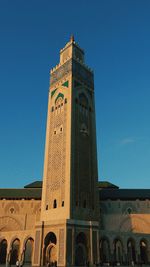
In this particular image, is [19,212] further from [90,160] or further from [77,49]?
[77,49]

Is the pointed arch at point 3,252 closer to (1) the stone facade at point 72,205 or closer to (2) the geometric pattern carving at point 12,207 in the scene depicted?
(1) the stone facade at point 72,205

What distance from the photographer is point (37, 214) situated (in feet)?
129

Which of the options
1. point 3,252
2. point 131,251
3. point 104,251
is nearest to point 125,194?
point 131,251

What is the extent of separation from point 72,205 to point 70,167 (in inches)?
167

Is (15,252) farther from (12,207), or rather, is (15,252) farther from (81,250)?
(81,250)

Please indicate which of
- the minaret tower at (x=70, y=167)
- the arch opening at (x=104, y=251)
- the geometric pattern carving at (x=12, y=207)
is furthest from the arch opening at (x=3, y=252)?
the arch opening at (x=104, y=251)

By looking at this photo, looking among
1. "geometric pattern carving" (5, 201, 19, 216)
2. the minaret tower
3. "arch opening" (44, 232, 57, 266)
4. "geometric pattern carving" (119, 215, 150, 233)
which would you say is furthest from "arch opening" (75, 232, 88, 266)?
"geometric pattern carving" (5, 201, 19, 216)

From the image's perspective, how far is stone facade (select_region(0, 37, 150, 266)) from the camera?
26.5m

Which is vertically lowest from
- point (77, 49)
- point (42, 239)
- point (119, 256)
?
point (119, 256)

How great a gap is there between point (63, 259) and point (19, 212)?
1768 centimetres

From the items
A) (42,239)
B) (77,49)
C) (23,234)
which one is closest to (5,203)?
(23,234)

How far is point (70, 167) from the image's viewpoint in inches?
1139

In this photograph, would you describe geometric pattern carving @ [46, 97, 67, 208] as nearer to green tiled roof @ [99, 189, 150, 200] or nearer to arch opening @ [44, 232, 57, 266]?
arch opening @ [44, 232, 57, 266]

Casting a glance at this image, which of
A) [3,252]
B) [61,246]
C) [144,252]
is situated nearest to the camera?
[61,246]
